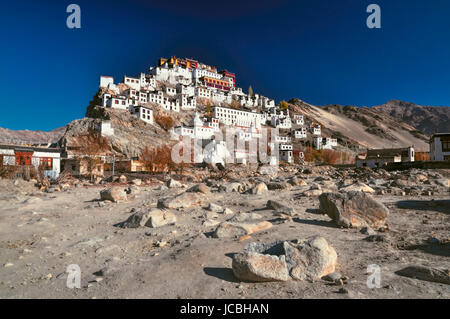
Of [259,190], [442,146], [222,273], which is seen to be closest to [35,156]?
[259,190]

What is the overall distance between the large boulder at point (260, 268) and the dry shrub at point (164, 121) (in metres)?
84.1

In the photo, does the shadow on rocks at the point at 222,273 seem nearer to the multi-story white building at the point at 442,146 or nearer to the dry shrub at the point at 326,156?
the multi-story white building at the point at 442,146

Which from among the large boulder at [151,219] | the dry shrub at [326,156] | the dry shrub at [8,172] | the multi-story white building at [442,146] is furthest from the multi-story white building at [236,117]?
the large boulder at [151,219]

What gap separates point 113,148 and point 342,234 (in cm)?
6385

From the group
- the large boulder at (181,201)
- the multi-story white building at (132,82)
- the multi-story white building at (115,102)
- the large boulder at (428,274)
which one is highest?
the multi-story white building at (132,82)

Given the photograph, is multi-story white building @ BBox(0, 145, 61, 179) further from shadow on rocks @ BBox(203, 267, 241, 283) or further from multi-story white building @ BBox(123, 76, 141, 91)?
multi-story white building @ BBox(123, 76, 141, 91)

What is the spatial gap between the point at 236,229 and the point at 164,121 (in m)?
84.0

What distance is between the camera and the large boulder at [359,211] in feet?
23.8

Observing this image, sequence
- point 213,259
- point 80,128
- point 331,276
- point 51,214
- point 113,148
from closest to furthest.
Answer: point 331,276 → point 213,259 → point 51,214 → point 113,148 → point 80,128

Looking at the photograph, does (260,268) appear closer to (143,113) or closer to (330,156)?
(143,113)

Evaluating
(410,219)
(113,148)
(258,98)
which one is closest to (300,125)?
(258,98)
